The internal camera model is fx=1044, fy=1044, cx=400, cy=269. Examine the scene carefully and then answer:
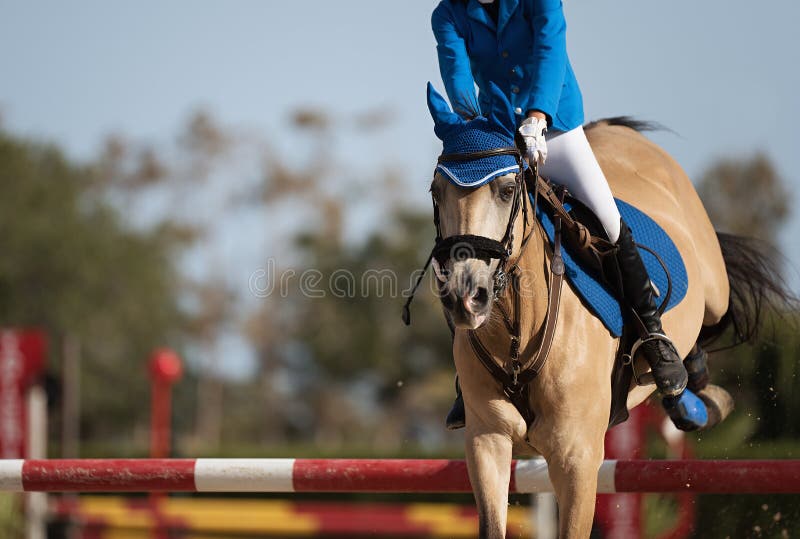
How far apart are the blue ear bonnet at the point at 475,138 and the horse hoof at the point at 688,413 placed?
1.94m

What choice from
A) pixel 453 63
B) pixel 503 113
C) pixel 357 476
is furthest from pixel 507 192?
pixel 357 476

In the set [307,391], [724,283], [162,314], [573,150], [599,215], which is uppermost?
[573,150]

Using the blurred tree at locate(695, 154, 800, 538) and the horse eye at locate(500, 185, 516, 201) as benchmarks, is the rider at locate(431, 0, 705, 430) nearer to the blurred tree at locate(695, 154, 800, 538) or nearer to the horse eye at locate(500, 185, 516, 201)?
the horse eye at locate(500, 185, 516, 201)

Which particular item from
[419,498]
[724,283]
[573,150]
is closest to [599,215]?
[573,150]

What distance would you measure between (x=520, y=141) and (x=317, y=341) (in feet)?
134

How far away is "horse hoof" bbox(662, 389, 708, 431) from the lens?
5039 mm

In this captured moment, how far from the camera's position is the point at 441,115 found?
3652 millimetres

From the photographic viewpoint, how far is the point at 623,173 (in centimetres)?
541

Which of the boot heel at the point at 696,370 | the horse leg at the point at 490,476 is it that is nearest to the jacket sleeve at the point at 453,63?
the horse leg at the point at 490,476

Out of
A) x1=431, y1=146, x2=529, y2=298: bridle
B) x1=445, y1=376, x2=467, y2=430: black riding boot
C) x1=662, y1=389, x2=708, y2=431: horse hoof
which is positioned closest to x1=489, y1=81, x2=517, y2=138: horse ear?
x1=431, y1=146, x2=529, y2=298: bridle

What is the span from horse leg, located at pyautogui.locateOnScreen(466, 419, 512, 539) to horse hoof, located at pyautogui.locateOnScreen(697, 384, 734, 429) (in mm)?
2040

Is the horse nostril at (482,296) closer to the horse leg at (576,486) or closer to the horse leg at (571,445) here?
the horse leg at (571,445)

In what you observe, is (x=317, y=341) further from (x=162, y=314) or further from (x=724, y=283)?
(x=724, y=283)

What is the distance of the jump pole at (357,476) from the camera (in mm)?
4277
